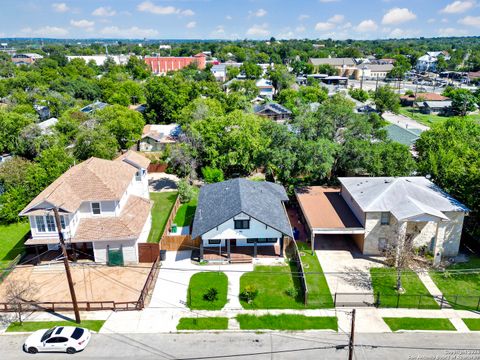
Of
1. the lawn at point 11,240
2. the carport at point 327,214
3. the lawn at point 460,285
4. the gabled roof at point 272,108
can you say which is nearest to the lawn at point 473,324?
the lawn at point 460,285

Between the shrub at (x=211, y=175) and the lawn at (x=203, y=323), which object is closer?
the lawn at (x=203, y=323)

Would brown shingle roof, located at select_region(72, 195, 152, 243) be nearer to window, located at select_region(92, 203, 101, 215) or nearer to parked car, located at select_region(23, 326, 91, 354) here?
window, located at select_region(92, 203, 101, 215)

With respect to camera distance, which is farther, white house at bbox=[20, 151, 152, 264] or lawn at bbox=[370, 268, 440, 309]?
white house at bbox=[20, 151, 152, 264]

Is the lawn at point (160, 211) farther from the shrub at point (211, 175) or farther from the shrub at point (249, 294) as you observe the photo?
the shrub at point (249, 294)

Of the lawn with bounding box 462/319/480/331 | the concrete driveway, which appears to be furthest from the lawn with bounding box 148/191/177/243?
the lawn with bounding box 462/319/480/331

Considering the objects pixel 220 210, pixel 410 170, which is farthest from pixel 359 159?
pixel 220 210

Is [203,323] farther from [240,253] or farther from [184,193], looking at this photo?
[184,193]

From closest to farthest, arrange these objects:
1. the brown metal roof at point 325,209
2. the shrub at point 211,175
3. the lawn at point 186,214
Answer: the brown metal roof at point 325,209 < the lawn at point 186,214 < the shrub at point 211,175
